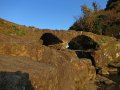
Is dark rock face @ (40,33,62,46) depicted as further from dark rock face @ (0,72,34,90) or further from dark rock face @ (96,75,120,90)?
dark rock face @ (0,72,34,90)

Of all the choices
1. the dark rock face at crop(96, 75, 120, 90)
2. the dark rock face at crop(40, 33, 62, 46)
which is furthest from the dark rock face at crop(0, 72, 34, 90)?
the dark rock face at crop(40, 33, 62, 46)

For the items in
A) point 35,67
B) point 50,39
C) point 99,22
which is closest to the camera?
point 35,67

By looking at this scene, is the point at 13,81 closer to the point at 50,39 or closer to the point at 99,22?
the point at 50,39

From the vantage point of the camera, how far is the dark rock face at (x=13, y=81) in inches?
318

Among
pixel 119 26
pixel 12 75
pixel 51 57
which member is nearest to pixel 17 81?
pixel 12 75

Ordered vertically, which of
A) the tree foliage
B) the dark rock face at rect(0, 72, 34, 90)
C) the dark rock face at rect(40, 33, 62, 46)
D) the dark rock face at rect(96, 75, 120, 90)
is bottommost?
the dark rock face at rect(96, 75, 120, 90)

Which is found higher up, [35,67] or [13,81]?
[35,67]

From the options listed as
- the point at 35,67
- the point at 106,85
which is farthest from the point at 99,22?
the point at 35,67

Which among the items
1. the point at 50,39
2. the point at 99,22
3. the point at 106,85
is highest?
the point at 99,22

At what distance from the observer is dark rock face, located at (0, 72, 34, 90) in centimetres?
808

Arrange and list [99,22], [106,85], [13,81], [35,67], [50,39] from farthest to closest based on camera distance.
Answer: [99,22]
[50,39]
[106,85]
[35,67]
[13,81]

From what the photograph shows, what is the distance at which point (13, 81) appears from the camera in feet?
26.8

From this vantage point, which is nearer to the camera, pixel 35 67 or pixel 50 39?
pixel 35 67

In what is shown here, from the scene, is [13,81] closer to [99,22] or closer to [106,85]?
[106,85]
